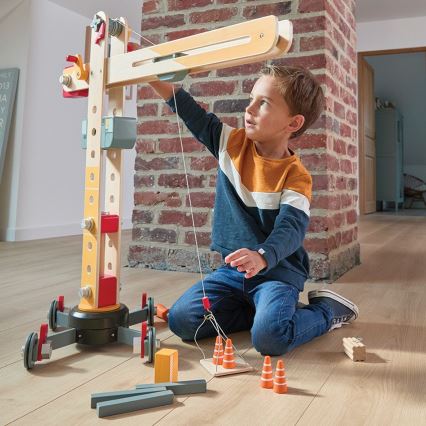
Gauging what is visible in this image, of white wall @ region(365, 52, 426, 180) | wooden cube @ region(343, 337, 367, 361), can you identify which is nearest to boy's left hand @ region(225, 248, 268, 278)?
wooden cube @ region(343, 337, 367, 361)

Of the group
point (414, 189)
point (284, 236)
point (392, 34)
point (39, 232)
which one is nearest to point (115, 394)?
point (284, 236)

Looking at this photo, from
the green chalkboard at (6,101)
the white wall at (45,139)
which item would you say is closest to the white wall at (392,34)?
the white wall at (45,139)

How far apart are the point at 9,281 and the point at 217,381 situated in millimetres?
1182

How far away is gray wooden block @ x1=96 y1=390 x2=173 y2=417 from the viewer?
2.47ft

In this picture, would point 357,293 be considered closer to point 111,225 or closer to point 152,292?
point 152,292

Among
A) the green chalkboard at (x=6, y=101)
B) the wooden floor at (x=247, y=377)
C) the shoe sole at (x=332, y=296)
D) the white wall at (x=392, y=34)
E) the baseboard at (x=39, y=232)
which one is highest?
the white wall at (x=392, y=34)

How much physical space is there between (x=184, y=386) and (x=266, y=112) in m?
0.67

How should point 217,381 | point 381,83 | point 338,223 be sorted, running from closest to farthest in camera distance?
point 217,381 < point 338,223 < point 381,83

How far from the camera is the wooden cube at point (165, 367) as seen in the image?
0.87m

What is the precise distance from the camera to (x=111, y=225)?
3.57ft

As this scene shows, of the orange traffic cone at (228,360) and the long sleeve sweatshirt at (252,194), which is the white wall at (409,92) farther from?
the orange traffic cone at (228,360)

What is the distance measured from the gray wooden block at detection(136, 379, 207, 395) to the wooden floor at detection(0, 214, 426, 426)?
0.02m

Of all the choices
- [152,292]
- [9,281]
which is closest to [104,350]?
[152,292]

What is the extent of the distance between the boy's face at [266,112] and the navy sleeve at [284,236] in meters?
0.19
